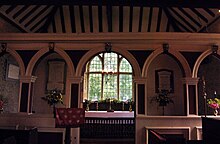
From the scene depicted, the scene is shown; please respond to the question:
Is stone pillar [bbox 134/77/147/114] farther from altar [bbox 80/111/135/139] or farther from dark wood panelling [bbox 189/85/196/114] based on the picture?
altar [bbox 80/111/135/139]

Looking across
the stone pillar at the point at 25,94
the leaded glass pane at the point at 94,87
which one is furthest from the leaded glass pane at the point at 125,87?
the stone pillar at the point at 25,94

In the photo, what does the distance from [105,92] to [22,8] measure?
5901 millimetres

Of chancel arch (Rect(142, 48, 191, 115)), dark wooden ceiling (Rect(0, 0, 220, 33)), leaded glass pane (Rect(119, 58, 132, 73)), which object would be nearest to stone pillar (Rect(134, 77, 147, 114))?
chancel arch (Rect(142, 48, 191, 115))

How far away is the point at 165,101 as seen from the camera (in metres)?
6.23

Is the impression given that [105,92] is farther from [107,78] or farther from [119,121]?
[119,121]

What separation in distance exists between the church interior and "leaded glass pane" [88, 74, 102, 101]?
46.0 inches

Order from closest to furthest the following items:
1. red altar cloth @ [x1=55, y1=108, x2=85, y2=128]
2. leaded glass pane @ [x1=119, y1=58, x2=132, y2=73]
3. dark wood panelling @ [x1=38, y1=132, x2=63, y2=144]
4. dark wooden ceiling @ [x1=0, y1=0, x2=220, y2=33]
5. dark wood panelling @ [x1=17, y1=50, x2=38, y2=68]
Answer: red altar cloth @ [x1=55, y1=108, x2=85, y2=128] < dark wood panelling @ [x1=38, y1=132, x2=63, y2=144] < dark wood panelling @ [x1=17, y1=50, x2=38, y2=68] < dark wooden ceiling @ [x1=0, y1=0, x2=220, y2=33] < leaded glass pane @ [x1=119, y1=58, x2=132, y2=73]

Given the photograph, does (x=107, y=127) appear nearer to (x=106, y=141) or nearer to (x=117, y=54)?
(x=106, y=141)

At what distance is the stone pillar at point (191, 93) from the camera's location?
5.89 m

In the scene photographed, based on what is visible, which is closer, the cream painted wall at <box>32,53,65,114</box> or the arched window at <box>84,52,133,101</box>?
the cream painted wall at <box>32,53,65,114</box>

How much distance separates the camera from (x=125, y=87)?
11211 mm

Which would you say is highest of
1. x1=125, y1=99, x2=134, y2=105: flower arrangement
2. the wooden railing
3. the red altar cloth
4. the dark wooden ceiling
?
the dark wooden ceiling

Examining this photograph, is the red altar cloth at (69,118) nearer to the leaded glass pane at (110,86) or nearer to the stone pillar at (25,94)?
the stone pillar at (25,94)

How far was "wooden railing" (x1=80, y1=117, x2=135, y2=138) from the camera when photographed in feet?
24.4
